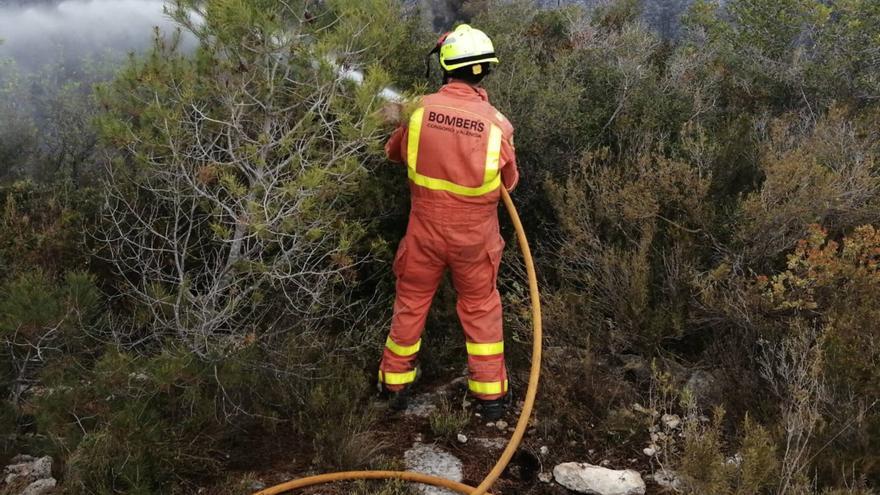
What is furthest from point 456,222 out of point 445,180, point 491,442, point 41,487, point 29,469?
point 29,469

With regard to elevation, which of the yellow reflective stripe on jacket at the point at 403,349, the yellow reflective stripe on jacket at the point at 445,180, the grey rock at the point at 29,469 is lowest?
the grey rock at the point at 29,469

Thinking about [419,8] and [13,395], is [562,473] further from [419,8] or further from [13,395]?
[419,8]

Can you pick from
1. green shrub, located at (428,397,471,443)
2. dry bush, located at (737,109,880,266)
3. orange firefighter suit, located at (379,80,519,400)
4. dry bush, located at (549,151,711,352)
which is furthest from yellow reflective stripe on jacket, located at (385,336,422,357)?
dry bush, located at (737,109,880,266)

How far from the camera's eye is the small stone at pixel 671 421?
3283 millimetres

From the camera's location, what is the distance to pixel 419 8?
24.4 feet

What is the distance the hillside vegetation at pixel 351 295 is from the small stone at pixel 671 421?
28mm

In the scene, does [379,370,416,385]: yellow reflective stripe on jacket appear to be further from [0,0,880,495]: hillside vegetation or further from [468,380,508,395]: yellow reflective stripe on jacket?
[468,380,508,395]: yellow reflective stripe on jacket

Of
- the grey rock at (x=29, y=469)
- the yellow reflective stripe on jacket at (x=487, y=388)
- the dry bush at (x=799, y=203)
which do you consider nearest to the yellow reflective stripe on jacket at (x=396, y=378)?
the yellow reflective stripe on jacket at (x=487, y=388)

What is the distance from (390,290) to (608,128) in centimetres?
249

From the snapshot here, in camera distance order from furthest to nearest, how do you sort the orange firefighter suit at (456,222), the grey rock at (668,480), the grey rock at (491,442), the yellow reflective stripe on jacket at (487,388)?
the yellow reflective stripe on jacket at (487,388), the grey rock at (491,442), the orange firefighter suit at (456,222), the grey rock at (668,480)

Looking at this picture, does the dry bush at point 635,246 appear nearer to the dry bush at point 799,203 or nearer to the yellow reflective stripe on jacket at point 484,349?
the dry bush at point 799,203

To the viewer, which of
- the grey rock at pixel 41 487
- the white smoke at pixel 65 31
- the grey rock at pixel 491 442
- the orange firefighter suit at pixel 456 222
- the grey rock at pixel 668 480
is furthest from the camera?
the white smoke at pixel 65 31

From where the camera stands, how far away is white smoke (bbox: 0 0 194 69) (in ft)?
26.1

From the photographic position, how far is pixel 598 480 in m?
2.93
